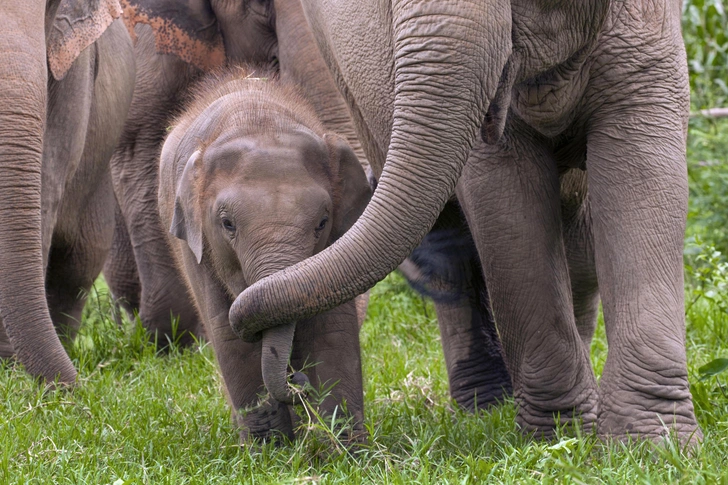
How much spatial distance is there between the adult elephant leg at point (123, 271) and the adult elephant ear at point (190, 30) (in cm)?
158

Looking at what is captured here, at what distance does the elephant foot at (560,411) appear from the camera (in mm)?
4254

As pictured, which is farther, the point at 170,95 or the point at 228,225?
the point at 170,95

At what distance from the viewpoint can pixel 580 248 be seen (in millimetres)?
5305

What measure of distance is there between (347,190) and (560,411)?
3.34 feet

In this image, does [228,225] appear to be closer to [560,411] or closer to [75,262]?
[560,411]

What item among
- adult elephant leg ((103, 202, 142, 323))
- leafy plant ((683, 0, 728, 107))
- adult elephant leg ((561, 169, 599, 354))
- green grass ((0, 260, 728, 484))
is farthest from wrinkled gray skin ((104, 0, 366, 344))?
leafy plant ((683, 0, 728, 107))

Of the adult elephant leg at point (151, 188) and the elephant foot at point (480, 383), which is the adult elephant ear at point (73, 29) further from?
the elephant foot at point (480, 383)

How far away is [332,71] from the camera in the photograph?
4.88 m

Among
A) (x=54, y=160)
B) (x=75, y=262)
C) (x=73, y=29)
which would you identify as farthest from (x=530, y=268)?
(x=75, y=262)

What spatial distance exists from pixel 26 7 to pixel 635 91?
2.35m

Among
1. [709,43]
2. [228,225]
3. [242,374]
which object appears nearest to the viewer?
[228,225]

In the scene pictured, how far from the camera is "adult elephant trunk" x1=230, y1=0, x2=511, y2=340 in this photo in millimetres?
3455

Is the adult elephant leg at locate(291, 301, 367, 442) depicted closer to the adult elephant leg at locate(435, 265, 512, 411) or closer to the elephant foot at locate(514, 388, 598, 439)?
the elephant foot at locate(514, 388, 598, 439)

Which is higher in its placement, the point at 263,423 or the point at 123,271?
the point at 263,423
